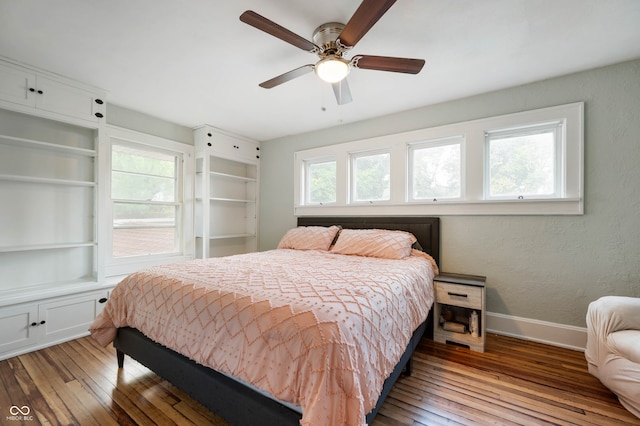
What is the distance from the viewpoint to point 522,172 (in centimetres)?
260

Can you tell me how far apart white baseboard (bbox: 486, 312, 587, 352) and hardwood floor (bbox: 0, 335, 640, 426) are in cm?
11

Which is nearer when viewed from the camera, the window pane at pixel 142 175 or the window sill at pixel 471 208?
the window sill at pixel 471 208

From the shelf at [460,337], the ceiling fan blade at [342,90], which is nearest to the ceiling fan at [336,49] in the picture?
the ceiling fan blade at [342,90]

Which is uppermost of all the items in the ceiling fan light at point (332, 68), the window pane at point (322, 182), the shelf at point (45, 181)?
the ceiling fan light at point (332, 68)

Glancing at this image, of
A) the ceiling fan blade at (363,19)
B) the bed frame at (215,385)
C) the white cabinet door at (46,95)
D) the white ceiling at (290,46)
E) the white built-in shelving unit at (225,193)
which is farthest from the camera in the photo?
Answer: the white built-in shelving unit at (225,193)

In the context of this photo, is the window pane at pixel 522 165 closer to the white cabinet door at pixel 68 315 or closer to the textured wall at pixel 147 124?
the textured wall at pixel 147 124

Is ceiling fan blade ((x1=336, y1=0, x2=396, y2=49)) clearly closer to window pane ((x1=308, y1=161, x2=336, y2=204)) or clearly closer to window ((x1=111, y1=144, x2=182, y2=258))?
window pane ((x1=308, y1=161, x2=336, y2=204))

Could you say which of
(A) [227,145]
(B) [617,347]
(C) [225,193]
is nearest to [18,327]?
(C) [225,193]

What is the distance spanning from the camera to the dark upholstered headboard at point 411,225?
288cm

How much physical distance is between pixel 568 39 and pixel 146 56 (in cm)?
315

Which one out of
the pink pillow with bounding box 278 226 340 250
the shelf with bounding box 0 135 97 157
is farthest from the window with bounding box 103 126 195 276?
the pink pillow with bounding box 278 226 340 250

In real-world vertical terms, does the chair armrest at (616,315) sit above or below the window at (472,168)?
below

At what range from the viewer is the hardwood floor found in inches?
59.7

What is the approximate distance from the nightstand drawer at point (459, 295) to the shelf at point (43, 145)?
367 cm
